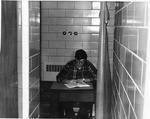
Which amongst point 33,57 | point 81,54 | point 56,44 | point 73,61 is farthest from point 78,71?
point 33,57

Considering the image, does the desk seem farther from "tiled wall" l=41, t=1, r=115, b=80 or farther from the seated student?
"tiled wall" l=41, t=1, r=115, b=80

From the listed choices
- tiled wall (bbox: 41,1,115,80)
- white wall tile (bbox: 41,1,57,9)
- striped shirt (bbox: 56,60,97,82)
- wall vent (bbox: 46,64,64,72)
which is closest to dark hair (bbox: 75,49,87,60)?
striped shirt (bbox: 56,60,97,82)

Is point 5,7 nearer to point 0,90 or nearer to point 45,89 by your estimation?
point 0,90

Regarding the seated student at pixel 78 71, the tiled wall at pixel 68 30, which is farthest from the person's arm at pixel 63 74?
the tiled wall at pixel 68 30

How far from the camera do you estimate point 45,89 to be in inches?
151

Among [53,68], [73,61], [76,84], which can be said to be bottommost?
[76,84]

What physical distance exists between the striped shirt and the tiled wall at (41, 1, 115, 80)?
0.40 meters

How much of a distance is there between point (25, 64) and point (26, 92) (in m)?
0.13

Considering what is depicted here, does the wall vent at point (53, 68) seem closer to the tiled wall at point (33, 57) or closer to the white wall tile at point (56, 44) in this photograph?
the white wall tile at point (56, 44)

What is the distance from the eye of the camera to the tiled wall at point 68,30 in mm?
Result: 4742

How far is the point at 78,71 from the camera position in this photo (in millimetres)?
4465

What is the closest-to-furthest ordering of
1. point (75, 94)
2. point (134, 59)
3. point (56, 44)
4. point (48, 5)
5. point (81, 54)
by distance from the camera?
1. point (134, 59)
2. point (75, 94)
3. point (81, 54)
4. point (48, 5)
5. point (56, 44)

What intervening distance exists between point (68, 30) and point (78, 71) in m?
0.83

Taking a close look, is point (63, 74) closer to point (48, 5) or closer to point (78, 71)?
point (78, 71)
